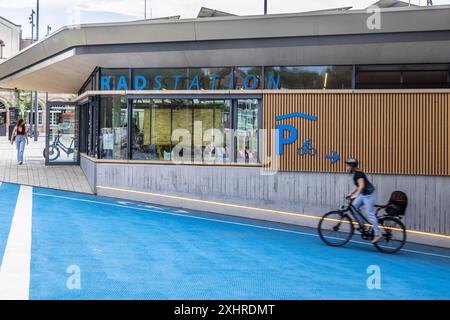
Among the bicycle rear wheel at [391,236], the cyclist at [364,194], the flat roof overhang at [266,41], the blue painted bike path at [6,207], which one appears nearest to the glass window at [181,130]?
the flat roof overhang at [266,41]

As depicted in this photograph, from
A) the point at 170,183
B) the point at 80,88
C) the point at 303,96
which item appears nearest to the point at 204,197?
the point at 170,183

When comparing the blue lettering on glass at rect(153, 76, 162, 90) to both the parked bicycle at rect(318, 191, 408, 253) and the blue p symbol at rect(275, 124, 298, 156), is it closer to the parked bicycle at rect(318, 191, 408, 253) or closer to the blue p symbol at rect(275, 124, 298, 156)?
the blue p symbol at rect(275, 124, 298, 156)

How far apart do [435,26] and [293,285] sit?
9.27 metres

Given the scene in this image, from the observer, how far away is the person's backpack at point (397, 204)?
1452 cm

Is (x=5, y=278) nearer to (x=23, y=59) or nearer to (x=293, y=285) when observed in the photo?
(x=293, y=285)

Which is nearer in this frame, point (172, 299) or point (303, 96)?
point (172, 299)

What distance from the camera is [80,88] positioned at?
93.0 feet

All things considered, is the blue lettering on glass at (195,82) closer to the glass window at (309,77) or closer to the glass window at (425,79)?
the glass window at (309,77)

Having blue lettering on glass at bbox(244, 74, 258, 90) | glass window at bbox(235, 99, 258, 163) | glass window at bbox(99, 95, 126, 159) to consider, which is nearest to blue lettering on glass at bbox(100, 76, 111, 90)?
glass window at bbox(99, 95, 126, 159)

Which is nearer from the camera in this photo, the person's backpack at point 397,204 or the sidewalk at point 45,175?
the person's backpack at point 397,204

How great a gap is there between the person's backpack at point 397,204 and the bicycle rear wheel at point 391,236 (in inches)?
70.2

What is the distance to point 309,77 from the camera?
1748 centimetres

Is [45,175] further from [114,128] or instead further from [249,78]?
[249,78]

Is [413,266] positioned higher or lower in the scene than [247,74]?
lower
